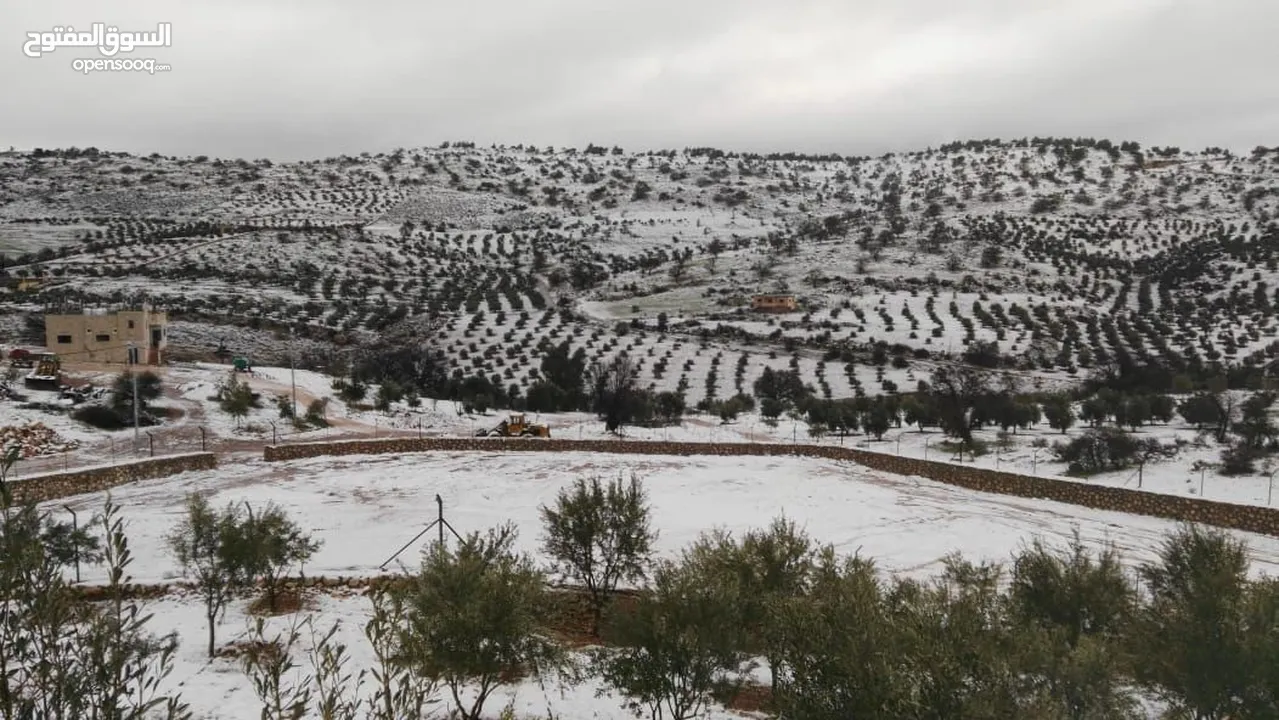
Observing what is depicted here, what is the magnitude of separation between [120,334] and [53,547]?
3848cm

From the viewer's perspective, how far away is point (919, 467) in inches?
1194

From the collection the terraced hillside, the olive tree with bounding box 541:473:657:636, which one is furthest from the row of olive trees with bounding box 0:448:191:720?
the terraced hillside

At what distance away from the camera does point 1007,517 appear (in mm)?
24422

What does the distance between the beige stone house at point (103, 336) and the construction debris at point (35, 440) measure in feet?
53.0

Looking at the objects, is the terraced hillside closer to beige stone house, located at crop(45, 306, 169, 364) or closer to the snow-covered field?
beige stone house, located at crop(45, 306, 169, 364)

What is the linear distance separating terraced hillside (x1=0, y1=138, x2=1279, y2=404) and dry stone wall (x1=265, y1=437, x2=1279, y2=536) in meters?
15.1

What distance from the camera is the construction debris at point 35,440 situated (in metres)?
29.1

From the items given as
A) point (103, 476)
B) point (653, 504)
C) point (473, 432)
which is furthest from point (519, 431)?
point (103, 476)

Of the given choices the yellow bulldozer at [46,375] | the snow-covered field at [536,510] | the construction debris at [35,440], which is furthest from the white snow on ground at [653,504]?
the yellow bulldozer at [46,375]

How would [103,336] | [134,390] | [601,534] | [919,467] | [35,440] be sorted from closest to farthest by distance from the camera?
[601,534] → [35,440] → [919,467] → [134,390] → [103,336]

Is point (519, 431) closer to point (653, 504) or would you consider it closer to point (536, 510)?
point (536, 510)

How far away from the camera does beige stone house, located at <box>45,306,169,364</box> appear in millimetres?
46719

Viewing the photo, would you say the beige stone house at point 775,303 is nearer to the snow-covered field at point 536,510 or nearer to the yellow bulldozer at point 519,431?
the yellow bulldozer at point 519,431

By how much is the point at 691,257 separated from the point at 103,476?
81.6 metres
